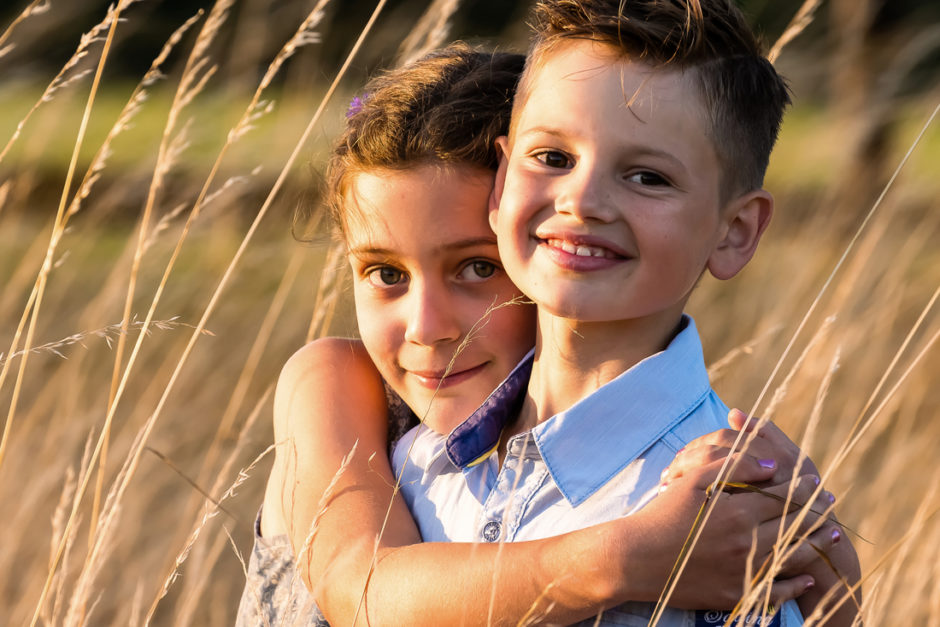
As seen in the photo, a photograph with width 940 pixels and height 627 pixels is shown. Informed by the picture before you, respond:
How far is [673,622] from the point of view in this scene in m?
1.46

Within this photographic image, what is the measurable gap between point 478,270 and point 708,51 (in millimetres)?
520

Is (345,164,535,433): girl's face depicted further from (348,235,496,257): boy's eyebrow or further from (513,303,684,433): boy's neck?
(513,303,684,433): boy's neck

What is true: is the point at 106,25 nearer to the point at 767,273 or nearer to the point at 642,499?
the point at 642,499

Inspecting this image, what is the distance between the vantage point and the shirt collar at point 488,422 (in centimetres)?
170

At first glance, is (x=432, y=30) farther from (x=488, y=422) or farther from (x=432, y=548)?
(x=432, y=548)

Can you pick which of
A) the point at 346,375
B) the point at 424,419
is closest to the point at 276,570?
the point at 346,375

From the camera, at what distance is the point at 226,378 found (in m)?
4.66

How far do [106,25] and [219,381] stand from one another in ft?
8.96

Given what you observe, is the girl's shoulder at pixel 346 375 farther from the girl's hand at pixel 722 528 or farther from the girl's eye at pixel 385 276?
the girl's hand at pixel 722 528

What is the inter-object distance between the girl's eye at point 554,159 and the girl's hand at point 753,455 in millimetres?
454

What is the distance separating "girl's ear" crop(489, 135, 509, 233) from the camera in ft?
5.65

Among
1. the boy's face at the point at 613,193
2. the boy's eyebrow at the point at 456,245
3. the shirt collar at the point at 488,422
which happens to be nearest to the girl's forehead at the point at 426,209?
the boy's eyebrow at the point at 456,245

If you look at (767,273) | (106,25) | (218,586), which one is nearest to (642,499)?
(106,25)

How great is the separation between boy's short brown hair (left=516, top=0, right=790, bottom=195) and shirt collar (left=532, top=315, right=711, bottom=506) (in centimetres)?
30
